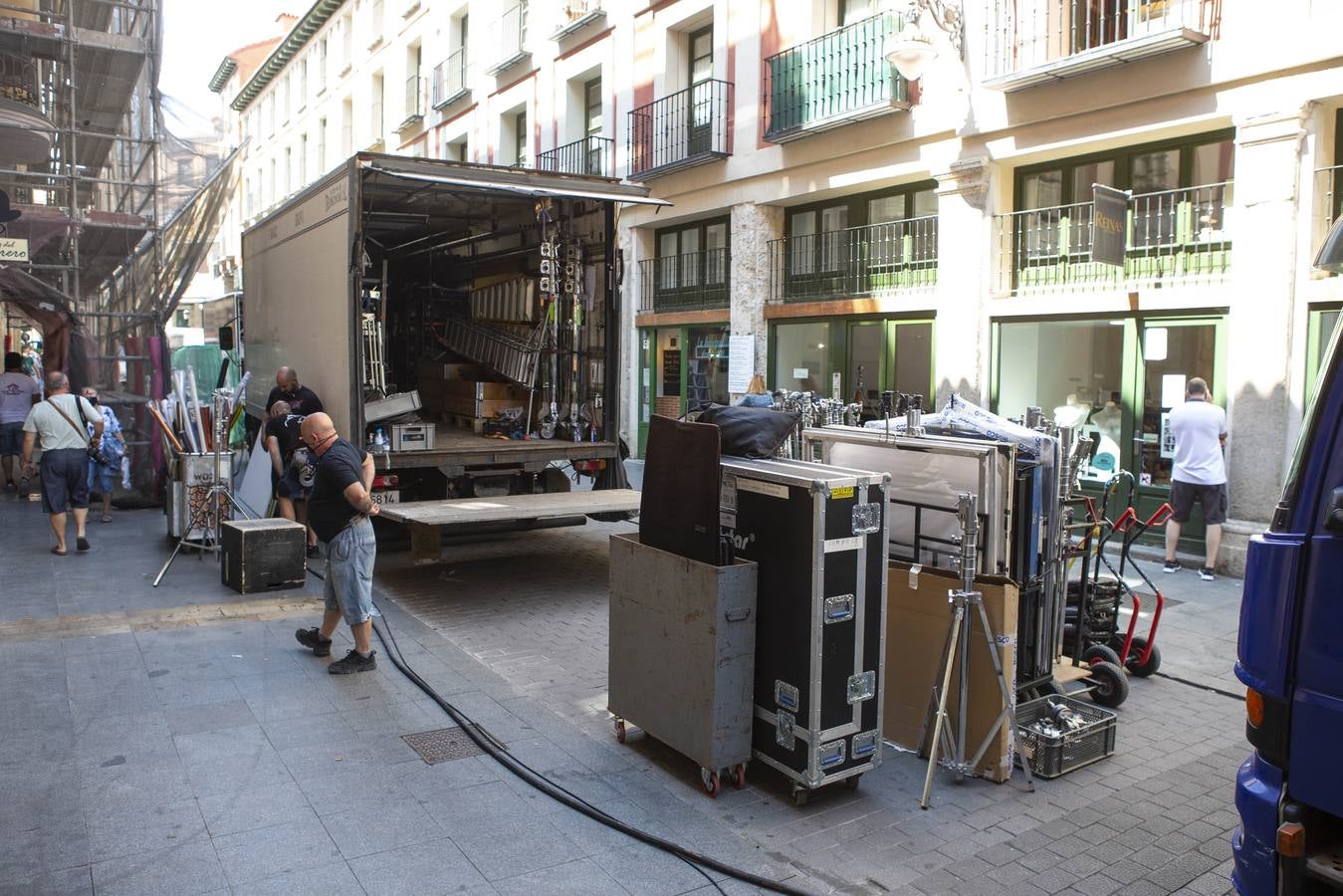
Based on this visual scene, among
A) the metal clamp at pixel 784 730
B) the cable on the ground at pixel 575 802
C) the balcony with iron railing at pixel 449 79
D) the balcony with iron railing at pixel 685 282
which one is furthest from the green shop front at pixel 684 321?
the metal clamp at pixel 784 730

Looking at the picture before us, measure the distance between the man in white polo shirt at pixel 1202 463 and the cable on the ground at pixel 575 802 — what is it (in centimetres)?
733

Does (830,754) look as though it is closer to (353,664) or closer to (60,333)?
(353,664)

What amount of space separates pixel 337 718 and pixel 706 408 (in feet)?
8.68

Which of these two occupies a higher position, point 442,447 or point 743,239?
point 743,239

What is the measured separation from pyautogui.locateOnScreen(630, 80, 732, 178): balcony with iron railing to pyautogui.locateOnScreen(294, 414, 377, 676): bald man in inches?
452

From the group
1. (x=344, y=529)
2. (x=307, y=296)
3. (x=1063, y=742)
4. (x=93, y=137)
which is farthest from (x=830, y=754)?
(x=93, y=137)

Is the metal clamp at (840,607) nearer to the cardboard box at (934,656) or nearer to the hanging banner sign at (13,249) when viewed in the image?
the cardboard box at (934,656)

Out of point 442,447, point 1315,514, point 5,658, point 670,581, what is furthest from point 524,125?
point 1315,514

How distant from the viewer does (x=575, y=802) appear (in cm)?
452

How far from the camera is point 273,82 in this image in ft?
132

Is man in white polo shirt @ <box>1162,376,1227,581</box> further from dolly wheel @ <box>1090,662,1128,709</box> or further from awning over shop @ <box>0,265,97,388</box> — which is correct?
awning over shop @ <box>0,265,97,388</box>

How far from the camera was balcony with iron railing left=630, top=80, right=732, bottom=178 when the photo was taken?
16750mm

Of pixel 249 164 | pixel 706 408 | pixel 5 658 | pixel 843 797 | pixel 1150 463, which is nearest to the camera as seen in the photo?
pixel 843 797

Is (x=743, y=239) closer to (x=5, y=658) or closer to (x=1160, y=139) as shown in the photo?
(x=1160, y=139)
